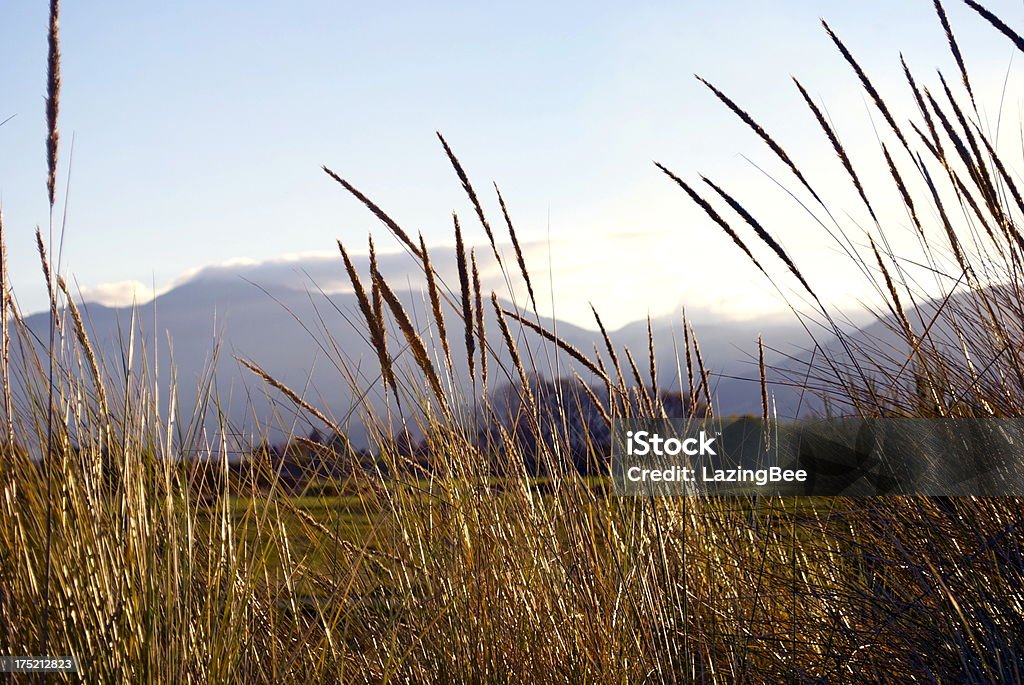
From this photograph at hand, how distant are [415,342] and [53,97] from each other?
0.72 m

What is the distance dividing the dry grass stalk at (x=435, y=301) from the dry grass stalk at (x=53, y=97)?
0.57m

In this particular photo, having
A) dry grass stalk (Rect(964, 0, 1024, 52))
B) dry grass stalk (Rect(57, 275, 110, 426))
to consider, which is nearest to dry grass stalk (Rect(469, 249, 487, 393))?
dry grass stalk (Rect(57, 275, 110, 426))

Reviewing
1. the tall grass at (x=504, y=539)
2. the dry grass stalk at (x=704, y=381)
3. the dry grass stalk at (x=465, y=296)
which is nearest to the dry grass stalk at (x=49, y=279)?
the tall grass at (x=504, y=539)

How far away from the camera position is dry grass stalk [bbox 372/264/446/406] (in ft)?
5.25

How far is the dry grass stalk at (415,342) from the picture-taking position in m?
1.60

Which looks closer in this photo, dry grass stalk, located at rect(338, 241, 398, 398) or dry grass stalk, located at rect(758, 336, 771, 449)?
dry grass stalk, located at rect(338, 241, 398, 398)

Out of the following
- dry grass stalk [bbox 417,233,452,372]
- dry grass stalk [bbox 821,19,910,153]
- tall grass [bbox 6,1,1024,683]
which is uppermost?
dry grass stalk [bbox 821,19,910,153]

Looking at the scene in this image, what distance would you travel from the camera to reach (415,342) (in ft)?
5.28

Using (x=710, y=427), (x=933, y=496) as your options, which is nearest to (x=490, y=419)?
(x=710, y=427)

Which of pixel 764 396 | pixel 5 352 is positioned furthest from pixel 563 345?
pixel 5 352

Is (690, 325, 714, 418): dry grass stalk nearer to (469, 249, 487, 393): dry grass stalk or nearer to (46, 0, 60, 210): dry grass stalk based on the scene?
(469, 249, 487, 393): dry grass stalk

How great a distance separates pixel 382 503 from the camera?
1783 mm

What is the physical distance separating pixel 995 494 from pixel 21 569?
5.15 ft

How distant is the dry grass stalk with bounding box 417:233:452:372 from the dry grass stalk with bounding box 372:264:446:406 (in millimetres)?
42
